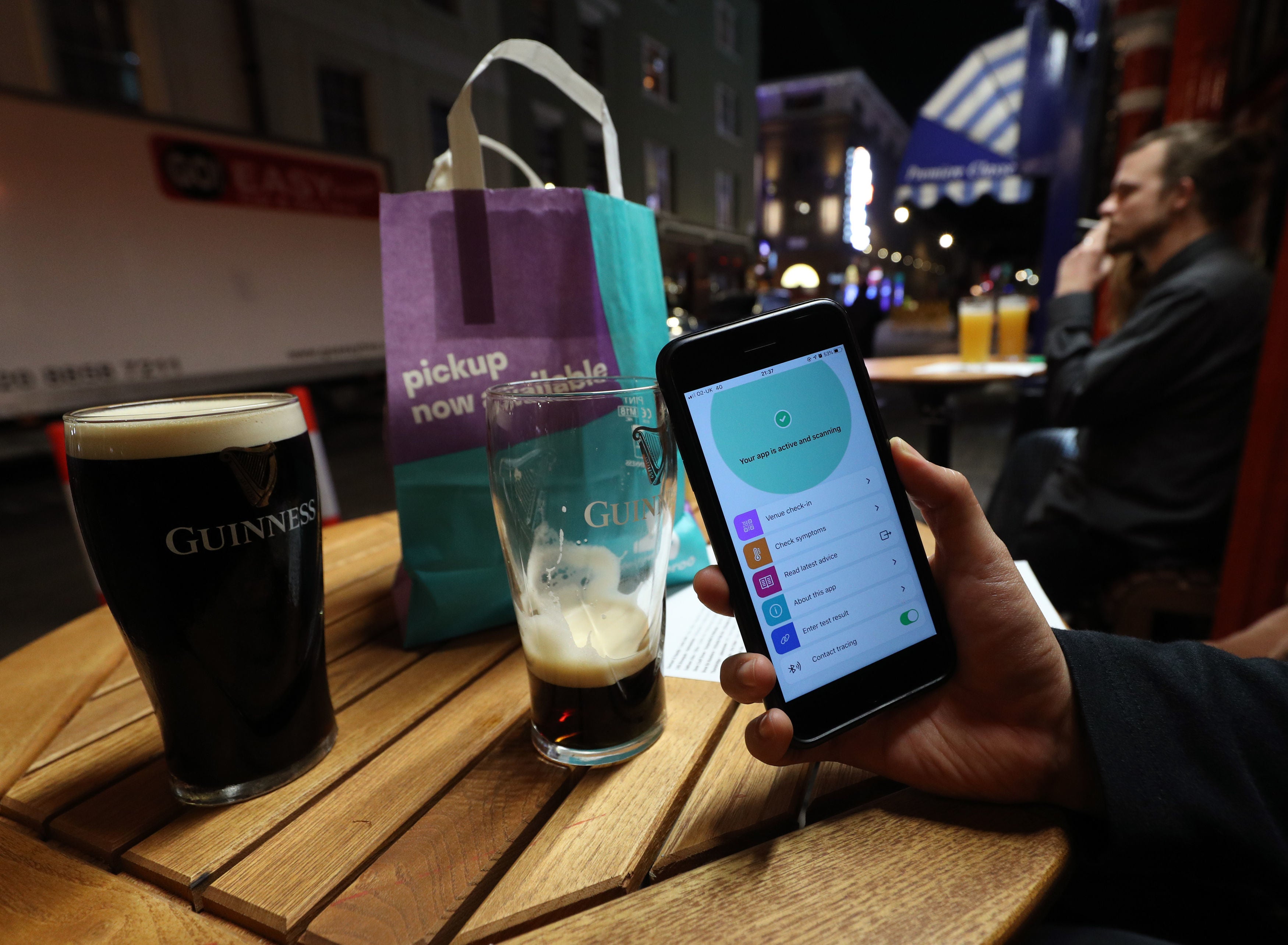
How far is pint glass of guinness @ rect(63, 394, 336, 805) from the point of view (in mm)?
424

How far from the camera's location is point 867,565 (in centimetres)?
51

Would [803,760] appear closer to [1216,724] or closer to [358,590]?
[1216,724]

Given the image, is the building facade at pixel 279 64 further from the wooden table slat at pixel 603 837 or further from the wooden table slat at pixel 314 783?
the wooden table slat at pixel 603 837

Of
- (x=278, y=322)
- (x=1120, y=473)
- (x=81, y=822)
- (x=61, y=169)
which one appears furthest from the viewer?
(x=278, y=322)

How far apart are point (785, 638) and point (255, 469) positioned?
1.24 feet

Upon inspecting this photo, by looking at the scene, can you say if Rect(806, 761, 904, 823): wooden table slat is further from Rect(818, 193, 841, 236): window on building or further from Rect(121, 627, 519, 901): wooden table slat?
Rect(818, 193, 841, 236): window on building

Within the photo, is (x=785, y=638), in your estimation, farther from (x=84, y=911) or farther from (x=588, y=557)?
(x=84, y=911)

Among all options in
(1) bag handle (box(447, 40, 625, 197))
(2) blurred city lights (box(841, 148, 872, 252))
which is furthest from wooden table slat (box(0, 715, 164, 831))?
(2) blurred city lights (box(841, 148, 872, 252))

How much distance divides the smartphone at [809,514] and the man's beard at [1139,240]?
1.89 meters

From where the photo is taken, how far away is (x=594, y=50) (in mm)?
9336

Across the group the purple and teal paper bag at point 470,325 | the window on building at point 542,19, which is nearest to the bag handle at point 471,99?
the purple and teal paper bag at point 470,325

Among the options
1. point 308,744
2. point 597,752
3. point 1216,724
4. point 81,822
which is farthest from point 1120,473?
point 81,822

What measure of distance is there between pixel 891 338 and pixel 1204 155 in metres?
9.44

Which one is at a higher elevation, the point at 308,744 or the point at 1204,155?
the point at 1204,155
